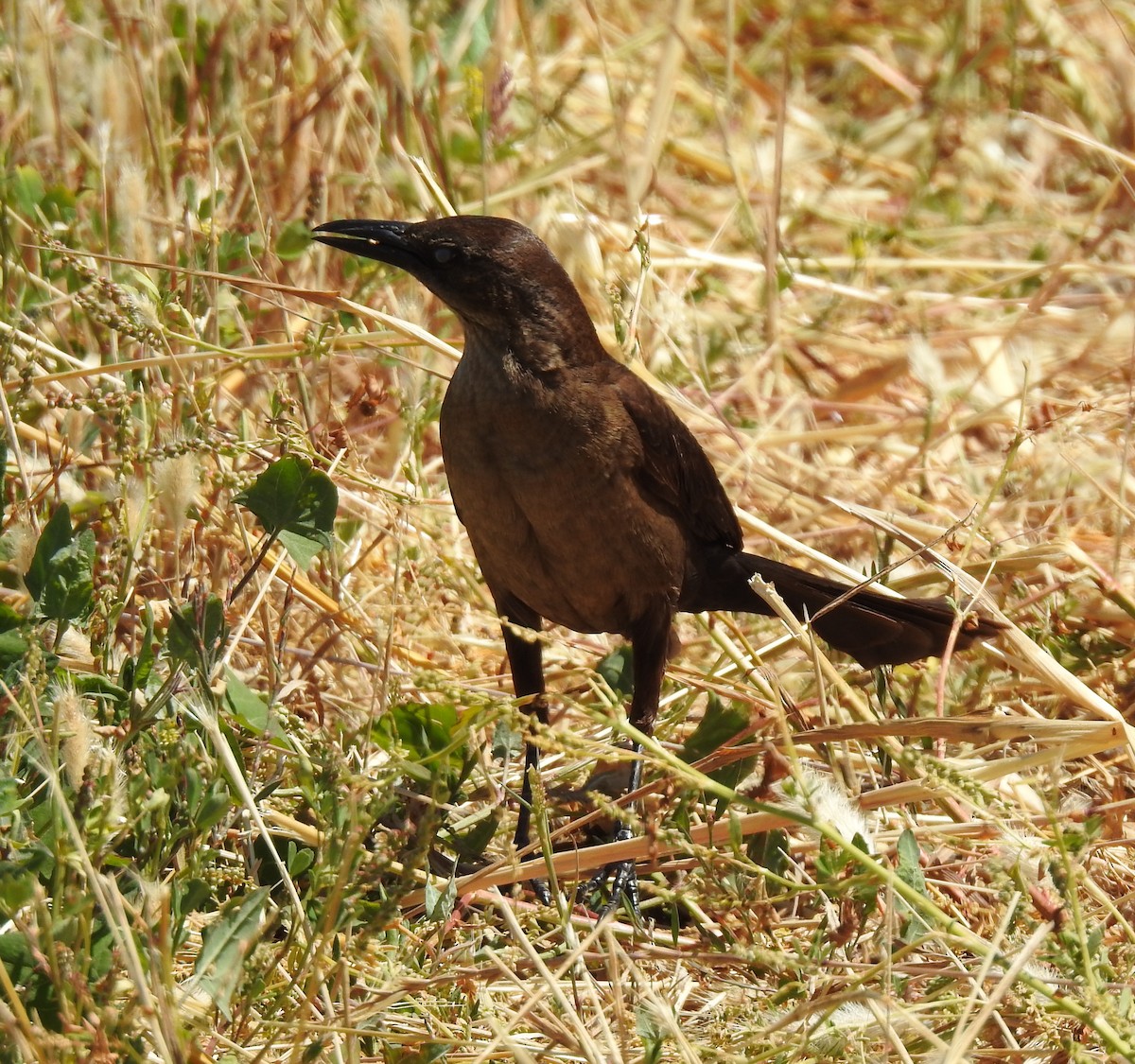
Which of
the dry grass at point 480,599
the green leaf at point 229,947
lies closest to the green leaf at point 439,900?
the dry grass at point 480,599

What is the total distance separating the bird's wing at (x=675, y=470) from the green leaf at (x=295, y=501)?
80cm

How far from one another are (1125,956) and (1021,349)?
280 centimetres

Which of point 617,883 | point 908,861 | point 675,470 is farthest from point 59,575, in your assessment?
point 908,861

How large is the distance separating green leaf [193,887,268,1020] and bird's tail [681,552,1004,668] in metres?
1.46

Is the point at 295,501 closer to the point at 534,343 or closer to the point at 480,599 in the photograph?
the point at 534,343

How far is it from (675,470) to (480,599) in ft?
2.16

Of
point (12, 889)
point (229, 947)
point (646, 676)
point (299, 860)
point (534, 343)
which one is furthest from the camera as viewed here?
point (646, 676)

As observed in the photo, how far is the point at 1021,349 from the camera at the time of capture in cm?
495

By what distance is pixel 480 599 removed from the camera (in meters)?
3.65

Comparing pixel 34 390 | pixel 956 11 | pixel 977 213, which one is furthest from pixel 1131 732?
pixel 956 11

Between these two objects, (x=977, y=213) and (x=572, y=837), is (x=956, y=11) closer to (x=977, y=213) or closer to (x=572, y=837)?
→ (x=977, y=213)

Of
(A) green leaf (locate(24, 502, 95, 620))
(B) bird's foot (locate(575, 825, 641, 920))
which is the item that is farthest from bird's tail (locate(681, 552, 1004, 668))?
(A) green leaf (locate(24, 502, 95, 620))

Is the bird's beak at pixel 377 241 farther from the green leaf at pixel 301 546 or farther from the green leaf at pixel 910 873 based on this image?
the green leaf at pixel 910 873

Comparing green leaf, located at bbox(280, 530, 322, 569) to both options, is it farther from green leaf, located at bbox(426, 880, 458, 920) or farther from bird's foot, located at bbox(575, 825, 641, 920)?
bird's foot, located at bbox(575, 825, 641, 920)
